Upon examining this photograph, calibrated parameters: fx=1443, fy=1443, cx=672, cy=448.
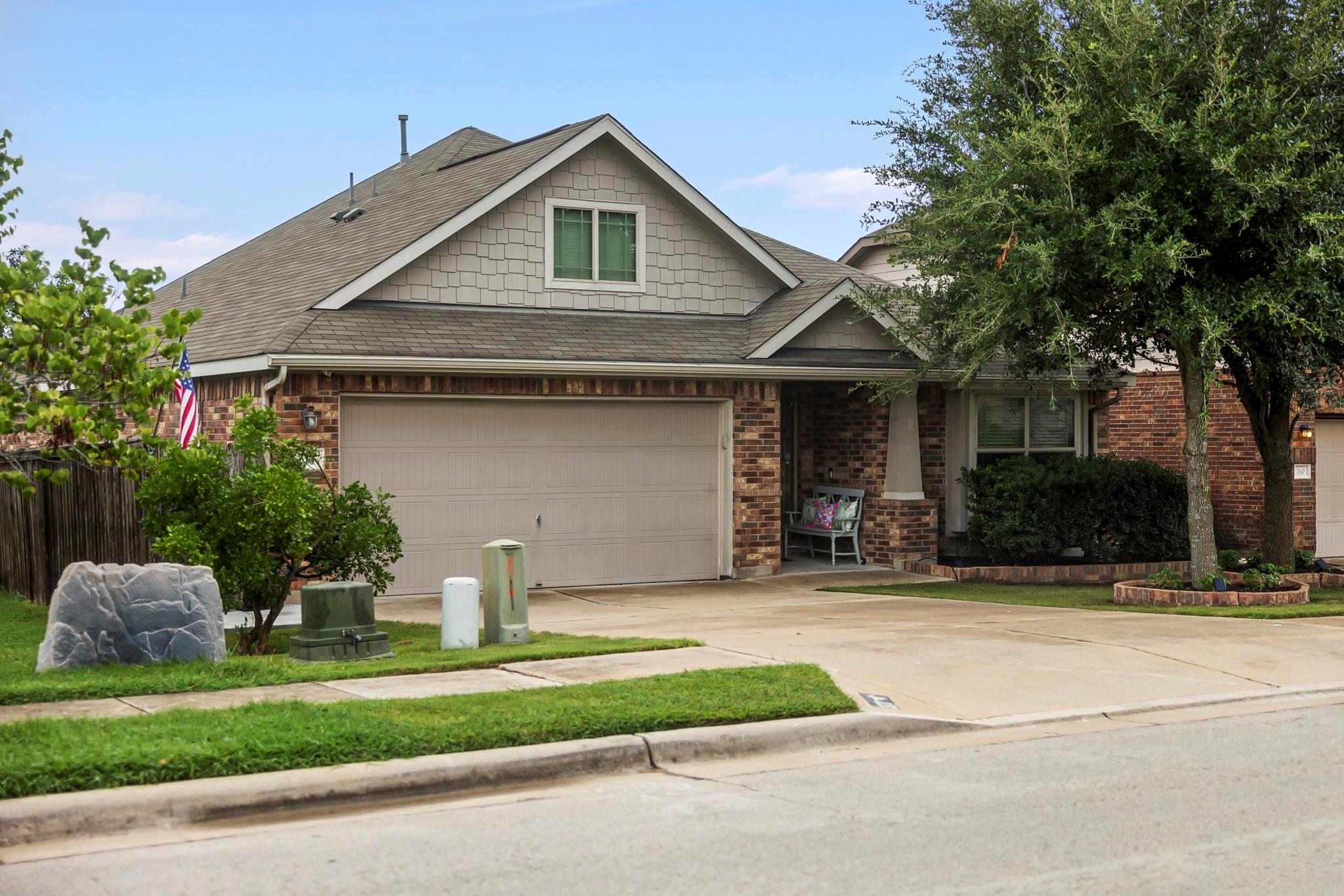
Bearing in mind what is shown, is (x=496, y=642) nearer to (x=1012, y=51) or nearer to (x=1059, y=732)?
(x=1059, y=732)

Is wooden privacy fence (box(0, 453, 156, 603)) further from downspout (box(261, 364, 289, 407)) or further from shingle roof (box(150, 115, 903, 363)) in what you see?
shingle roof (box(150, 115, 903, 363))

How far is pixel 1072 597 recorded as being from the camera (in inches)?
664

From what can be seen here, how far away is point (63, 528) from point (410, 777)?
33.6ft

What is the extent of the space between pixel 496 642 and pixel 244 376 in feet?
20.4

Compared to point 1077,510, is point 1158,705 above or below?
below

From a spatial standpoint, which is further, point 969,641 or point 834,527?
point 834,527

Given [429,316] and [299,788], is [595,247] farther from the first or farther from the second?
[299,788]

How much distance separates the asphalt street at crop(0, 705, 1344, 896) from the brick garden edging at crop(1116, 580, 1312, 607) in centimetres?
773

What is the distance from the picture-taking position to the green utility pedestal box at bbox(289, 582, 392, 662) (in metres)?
10.9

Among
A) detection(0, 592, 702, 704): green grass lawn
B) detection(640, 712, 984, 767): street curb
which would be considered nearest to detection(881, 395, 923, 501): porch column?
detection(0, 592, 702, 704): green grass lawn

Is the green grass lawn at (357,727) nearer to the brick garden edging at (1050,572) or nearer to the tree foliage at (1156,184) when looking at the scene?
the tree foliage at (1156,184)

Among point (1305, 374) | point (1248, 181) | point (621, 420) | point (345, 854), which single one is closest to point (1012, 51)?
point (1248, 181)

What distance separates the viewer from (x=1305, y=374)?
17078mm

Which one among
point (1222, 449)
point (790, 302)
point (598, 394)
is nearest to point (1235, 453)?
point (1222, 449)
